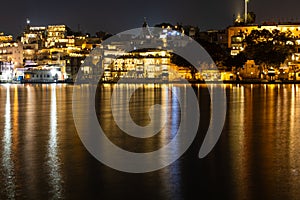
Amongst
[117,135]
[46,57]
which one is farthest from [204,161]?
[46,57]

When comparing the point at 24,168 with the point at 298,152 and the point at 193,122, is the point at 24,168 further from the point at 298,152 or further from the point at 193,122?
the point at 193,122

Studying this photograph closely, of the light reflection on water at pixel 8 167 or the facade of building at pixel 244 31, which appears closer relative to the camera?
the light reflection on water at pixel 8 167

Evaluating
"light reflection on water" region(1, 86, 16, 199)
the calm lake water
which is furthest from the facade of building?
"light reflection on water" region(1, 86, 16, 199)

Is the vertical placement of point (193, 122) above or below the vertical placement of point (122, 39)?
below

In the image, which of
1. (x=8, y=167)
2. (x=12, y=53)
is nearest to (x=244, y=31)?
(x=12, y=53)

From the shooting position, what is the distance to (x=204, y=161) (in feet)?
33.7

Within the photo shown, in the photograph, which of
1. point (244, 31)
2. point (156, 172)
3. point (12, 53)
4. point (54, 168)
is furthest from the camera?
point (12, 53)

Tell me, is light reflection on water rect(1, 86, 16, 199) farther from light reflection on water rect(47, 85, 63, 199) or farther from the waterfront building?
the waterfront building

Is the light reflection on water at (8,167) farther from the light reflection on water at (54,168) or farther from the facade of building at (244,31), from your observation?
the facade of building at (244,31)

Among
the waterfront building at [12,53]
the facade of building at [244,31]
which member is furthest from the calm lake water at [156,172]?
the waterfront building at [12,53]

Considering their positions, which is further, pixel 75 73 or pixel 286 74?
pixel 75 73

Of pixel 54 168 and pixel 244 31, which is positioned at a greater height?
pixel 244 31

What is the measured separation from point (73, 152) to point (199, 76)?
264 ft

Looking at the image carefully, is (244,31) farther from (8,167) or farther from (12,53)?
(8,167)
